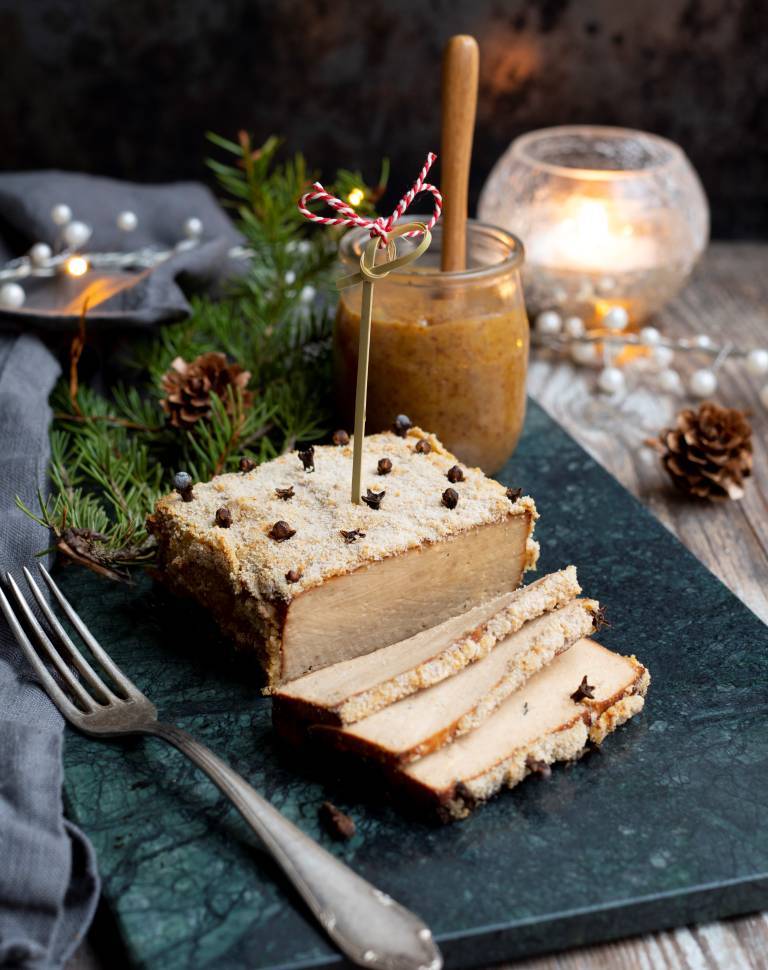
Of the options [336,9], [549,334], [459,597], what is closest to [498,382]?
[459,597]

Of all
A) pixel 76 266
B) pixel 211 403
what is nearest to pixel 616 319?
pixel 211 403

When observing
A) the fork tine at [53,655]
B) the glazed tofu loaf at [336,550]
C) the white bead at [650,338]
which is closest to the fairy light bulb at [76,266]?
the glazed tofu loaf at [336,550]

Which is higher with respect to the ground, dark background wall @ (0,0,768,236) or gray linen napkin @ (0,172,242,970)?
dark background wall @ (0,0,768,236)

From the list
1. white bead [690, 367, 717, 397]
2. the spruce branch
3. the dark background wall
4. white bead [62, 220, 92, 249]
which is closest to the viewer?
the spruce branch

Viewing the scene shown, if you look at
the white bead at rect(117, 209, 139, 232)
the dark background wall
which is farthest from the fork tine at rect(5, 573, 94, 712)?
the dark background wall

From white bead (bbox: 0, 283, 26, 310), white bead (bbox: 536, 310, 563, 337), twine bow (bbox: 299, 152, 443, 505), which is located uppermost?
twine bow (bbox: 299, 152, 443, 505)

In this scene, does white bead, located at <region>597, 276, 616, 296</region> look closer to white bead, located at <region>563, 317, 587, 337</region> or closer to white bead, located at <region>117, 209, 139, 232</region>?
white bead, located at <region>563, 317, 587, 337</region>

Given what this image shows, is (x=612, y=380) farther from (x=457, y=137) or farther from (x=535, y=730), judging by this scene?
(x=535, y=730)
